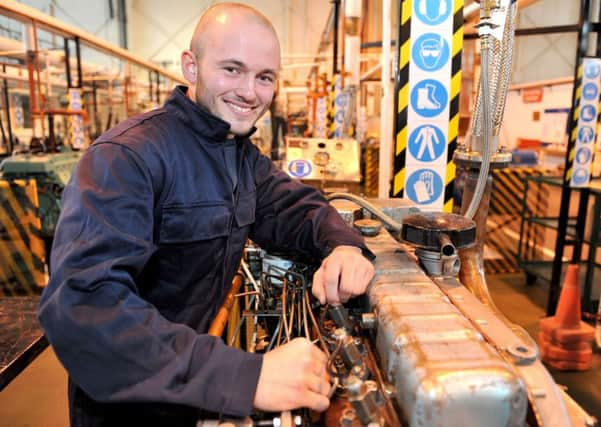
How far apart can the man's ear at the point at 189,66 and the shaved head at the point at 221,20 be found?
0.02 meters

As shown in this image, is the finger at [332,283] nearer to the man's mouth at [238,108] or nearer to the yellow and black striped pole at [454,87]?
the man's mouth at [238,108]

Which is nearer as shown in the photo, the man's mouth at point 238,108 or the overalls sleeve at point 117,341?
the overalls sleeve at point 117,341

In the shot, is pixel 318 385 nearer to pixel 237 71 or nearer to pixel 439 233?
pixel 439 233

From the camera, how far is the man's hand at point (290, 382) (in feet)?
2.59

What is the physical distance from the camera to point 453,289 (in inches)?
45.5

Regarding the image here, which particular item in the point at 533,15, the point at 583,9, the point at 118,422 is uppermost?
the point at 533,15

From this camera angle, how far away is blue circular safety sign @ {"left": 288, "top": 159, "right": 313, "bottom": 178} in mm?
3988

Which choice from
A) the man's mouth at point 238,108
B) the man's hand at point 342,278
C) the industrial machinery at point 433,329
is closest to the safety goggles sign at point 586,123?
the industrial machinery at point 433,329

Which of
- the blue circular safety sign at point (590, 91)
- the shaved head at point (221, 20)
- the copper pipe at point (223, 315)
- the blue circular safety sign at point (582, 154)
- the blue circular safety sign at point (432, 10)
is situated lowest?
the copper pipe at point (223, 315)

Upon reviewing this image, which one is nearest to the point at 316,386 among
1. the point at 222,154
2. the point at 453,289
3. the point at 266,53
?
the point at 453,289

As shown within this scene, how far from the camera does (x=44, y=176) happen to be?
447 cm

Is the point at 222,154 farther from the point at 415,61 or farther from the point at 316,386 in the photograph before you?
the point at 415,61

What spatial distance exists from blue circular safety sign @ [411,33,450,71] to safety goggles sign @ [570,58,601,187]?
1.79 m

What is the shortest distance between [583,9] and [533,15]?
41.5 ft
